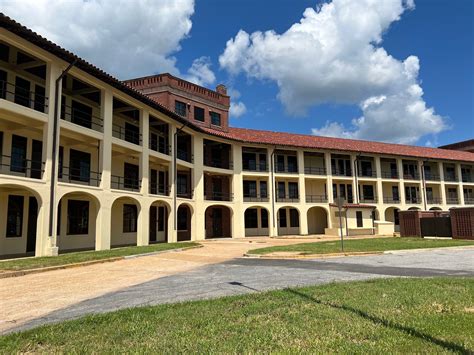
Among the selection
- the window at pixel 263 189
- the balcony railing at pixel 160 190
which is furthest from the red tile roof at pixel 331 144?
the balcony railing at pixel 160 190

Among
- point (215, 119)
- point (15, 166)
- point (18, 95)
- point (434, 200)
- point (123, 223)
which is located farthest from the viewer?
point (434, 200)

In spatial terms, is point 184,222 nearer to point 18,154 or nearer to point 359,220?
point 18,154

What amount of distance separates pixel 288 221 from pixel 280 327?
34.1m

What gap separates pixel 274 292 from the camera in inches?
285

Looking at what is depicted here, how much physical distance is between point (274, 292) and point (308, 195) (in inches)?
1294

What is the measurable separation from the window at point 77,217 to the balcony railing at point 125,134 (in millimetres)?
4925

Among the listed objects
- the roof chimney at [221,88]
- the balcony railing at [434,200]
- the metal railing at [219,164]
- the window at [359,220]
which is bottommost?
the window at [359,220]

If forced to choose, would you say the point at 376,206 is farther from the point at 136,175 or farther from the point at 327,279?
the point at 327,279

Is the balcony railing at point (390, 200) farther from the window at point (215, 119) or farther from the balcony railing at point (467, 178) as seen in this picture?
the window at point (215, 119)

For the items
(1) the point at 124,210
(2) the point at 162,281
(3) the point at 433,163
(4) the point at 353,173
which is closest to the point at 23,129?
(1) the point at 124,210

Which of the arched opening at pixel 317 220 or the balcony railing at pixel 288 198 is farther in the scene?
the arched opening at pixel 317 220

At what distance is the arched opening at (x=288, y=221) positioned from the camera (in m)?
38.1

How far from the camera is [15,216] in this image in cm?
1778

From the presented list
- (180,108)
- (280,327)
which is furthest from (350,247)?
(180,108)
